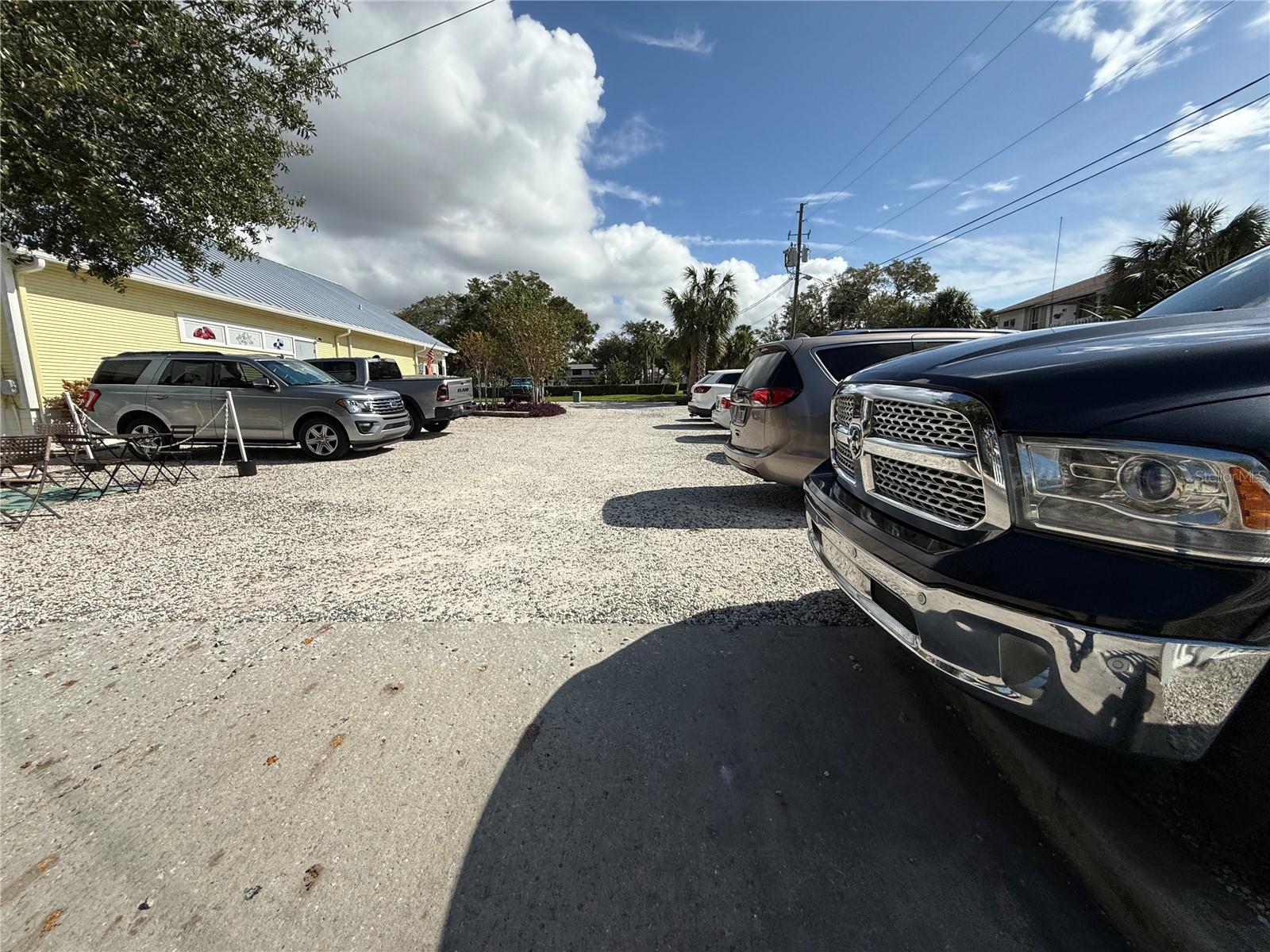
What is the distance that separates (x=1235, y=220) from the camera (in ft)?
45.4

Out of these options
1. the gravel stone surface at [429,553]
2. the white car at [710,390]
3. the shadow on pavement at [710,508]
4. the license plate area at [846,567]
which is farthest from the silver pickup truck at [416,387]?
the license plate area at [846,567]

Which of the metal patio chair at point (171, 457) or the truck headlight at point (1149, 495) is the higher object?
the truck headlight at point (1149, 495)

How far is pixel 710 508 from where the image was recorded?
212 inches

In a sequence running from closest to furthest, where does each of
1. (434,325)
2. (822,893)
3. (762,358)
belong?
(822,893) < (762,358) < (434,325)

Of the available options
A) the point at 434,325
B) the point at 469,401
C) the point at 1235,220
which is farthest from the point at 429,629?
the point at 434,325

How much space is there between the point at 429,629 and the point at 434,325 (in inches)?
2525

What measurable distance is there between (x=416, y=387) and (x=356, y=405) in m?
3.00

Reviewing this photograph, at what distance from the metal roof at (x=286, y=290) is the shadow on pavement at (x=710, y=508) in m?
9.02

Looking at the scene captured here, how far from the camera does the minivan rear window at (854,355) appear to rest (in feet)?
15.0

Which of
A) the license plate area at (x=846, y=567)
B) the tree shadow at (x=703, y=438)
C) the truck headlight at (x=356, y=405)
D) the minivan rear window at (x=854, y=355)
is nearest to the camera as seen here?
the license plate area at (x=846, y=567)

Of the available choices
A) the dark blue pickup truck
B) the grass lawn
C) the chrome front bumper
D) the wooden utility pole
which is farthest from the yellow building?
the wooden utility pole

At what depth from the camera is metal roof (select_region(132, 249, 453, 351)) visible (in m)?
12.3

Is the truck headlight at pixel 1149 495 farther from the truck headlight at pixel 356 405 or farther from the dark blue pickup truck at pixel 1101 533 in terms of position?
the truck headlight at pixel 356 405

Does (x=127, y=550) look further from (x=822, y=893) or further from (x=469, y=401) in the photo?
(x=469, y=401)
